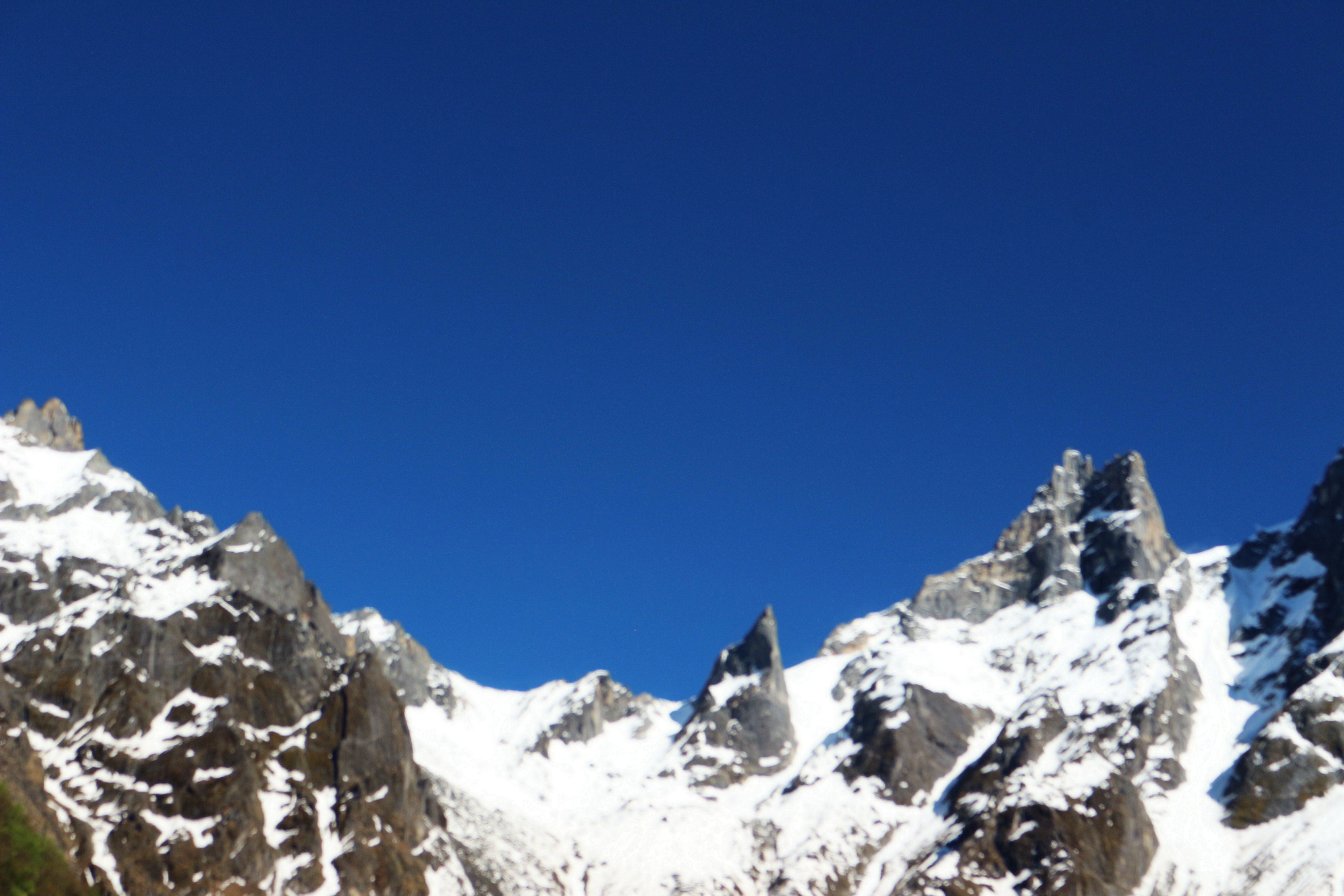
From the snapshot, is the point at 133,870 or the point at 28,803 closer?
the point at 28,803

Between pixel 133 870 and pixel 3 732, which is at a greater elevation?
pixel 3 732

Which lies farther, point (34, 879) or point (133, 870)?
point (133, 870)

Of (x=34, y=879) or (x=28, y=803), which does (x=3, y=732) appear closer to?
(x=28, y=803)

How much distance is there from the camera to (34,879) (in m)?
141

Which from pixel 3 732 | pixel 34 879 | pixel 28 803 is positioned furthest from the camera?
pixel 3 732

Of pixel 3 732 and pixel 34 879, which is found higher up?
pixel 3 732

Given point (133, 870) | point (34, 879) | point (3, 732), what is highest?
point (3, 732)

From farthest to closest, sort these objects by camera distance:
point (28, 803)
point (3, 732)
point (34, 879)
→ 1. point (3, 732)
2. point (28, 803)
3. point (34, 879)

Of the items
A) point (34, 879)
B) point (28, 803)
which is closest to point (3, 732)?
point (28, 803)

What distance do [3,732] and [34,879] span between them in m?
56.7

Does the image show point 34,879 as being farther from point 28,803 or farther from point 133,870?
point 133,870

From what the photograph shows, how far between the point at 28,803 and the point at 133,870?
3021 centimetres

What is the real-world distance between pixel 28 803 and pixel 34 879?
123ft

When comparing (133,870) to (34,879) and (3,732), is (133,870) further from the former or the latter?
(34,879)
